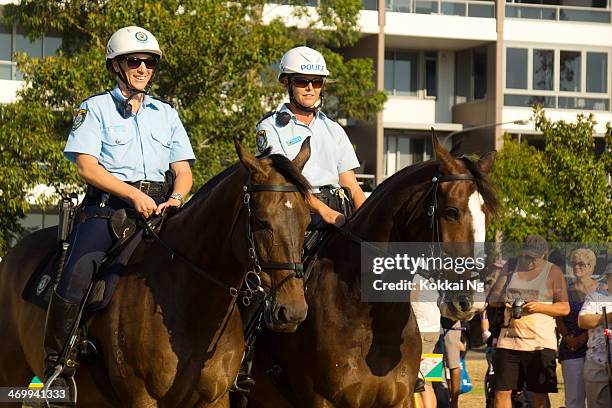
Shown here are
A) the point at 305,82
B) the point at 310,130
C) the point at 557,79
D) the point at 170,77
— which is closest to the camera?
the point at 305,82

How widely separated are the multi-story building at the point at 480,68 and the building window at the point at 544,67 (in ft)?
0.13

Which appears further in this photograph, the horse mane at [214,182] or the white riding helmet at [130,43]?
the white riding helmet at [130,43]

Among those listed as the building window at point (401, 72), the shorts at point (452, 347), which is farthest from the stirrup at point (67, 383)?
the building window at point (401, 72)

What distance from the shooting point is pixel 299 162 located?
7.83 meters

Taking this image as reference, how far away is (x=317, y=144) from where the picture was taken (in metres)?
9.78

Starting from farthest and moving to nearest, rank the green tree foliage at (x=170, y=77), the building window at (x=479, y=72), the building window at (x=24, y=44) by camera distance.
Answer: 1. the building window at (x=479, y=72)
2. the building window at (x=24, y=44)
3. the green tree foliage at (x=170, y=77)

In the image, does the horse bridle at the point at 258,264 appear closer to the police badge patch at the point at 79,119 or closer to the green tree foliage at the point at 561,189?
A: the police badge patch at the point at 79,119

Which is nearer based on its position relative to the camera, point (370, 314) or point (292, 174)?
point (292, 174)

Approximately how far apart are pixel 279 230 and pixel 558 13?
142ft

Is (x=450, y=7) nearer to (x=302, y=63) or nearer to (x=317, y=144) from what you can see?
(x=317, y=144)

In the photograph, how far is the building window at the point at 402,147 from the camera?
48.0 meters

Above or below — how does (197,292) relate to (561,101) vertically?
below

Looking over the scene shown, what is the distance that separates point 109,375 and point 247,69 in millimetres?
18765

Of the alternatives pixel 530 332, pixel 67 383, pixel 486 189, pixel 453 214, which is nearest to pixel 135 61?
pixel 67 383
